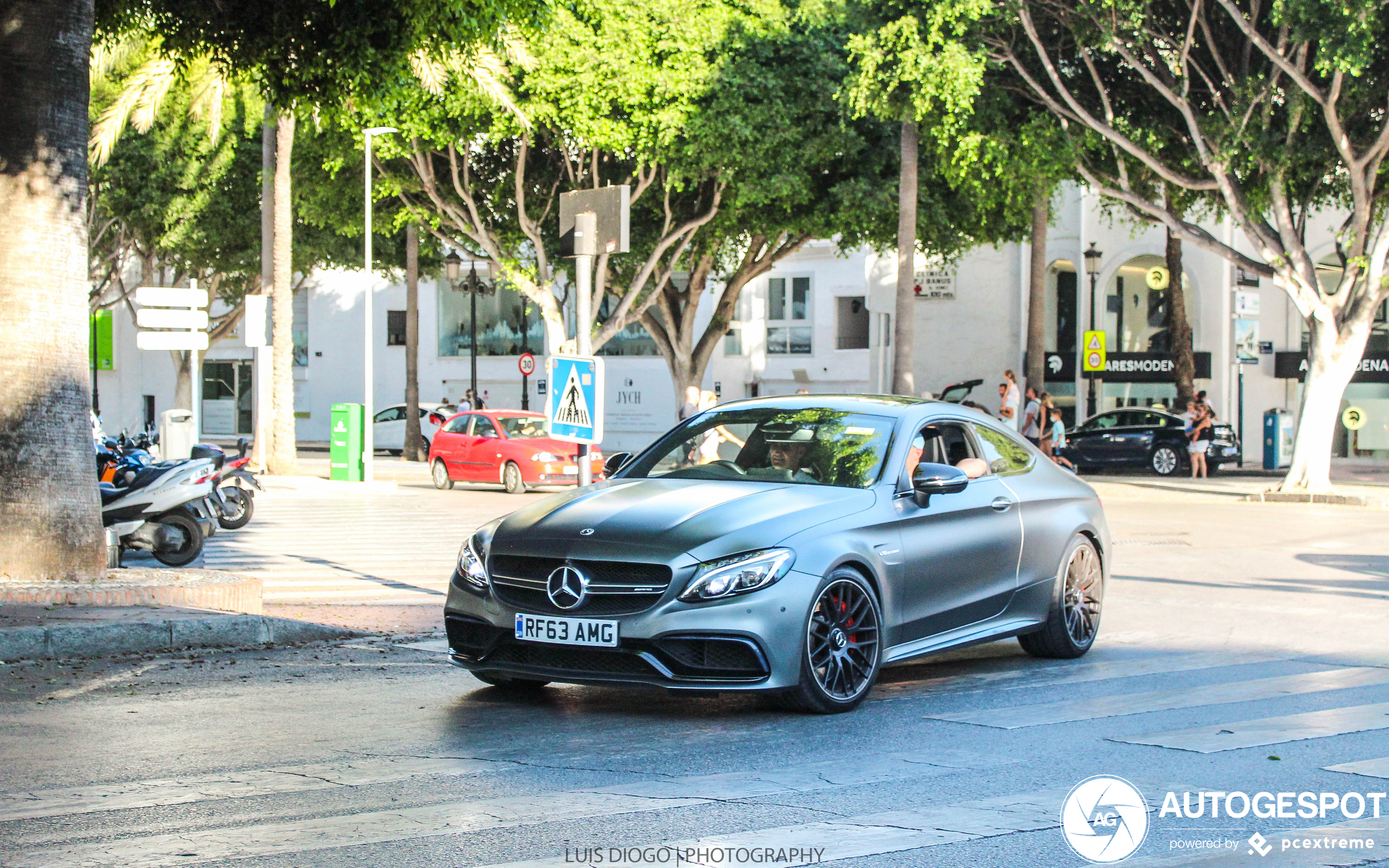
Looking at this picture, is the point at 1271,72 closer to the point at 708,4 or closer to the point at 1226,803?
the point at 708,4

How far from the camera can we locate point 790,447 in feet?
26.1

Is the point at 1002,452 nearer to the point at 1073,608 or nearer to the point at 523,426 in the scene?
the point at 1073,608

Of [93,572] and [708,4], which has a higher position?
[708,4]

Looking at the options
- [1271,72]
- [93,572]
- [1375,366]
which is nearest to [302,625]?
[93,572]

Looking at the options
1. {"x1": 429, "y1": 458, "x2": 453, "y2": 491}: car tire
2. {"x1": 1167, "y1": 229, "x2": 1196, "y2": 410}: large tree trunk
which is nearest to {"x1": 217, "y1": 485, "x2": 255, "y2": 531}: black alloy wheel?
{"x1": 429, "y1": 458, "x2": 453, "y2": 491}: car tire

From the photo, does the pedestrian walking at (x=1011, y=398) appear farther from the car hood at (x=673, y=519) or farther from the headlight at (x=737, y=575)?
the headlight at (x=737, y=575)

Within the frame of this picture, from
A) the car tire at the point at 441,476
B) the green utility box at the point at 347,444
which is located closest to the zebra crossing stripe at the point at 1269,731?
the green utility box at the point at 347,444

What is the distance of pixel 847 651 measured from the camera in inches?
283

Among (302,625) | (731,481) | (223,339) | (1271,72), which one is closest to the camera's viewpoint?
(731,481)

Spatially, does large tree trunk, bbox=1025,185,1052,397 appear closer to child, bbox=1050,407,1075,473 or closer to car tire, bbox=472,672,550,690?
child, bbox=1050,407,1075,473

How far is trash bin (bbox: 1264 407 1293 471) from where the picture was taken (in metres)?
32.4

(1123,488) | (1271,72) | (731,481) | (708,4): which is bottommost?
(1123,488)

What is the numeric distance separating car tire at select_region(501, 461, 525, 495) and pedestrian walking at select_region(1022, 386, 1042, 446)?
9790 millimetres

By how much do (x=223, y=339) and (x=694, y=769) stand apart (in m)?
57.2
